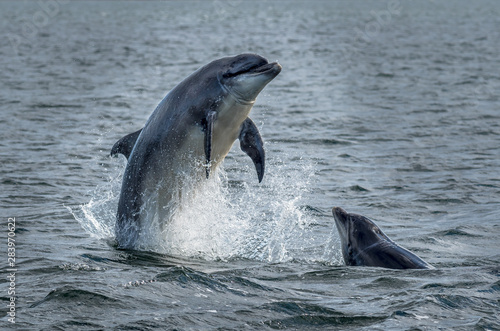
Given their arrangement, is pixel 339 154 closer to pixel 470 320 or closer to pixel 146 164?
pixel 146 164

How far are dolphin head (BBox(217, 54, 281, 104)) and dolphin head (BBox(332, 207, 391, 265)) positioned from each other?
2051mm

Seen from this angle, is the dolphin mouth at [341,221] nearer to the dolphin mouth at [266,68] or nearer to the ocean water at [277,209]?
the ocean water at [277,209]

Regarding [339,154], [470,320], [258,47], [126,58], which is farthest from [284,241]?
[258,47]

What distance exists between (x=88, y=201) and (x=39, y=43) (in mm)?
44690

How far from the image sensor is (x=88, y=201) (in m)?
14.9

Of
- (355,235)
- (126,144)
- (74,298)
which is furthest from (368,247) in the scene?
(74,298)

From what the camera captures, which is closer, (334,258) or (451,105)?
(334,258)

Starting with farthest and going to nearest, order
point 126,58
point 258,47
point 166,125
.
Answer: point 258,47
point 126,58
point 166,125

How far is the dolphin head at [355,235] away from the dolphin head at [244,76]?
2.05 metres

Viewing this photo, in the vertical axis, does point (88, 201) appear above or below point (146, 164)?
below

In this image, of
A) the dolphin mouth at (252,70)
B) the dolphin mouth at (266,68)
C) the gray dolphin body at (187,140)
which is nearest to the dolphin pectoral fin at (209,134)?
the gray dolphin body at (187,140)

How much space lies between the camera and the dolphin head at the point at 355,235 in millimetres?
10836

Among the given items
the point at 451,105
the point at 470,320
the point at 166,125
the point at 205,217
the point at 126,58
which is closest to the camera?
the point at 470,320

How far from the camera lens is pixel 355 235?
434 inches
